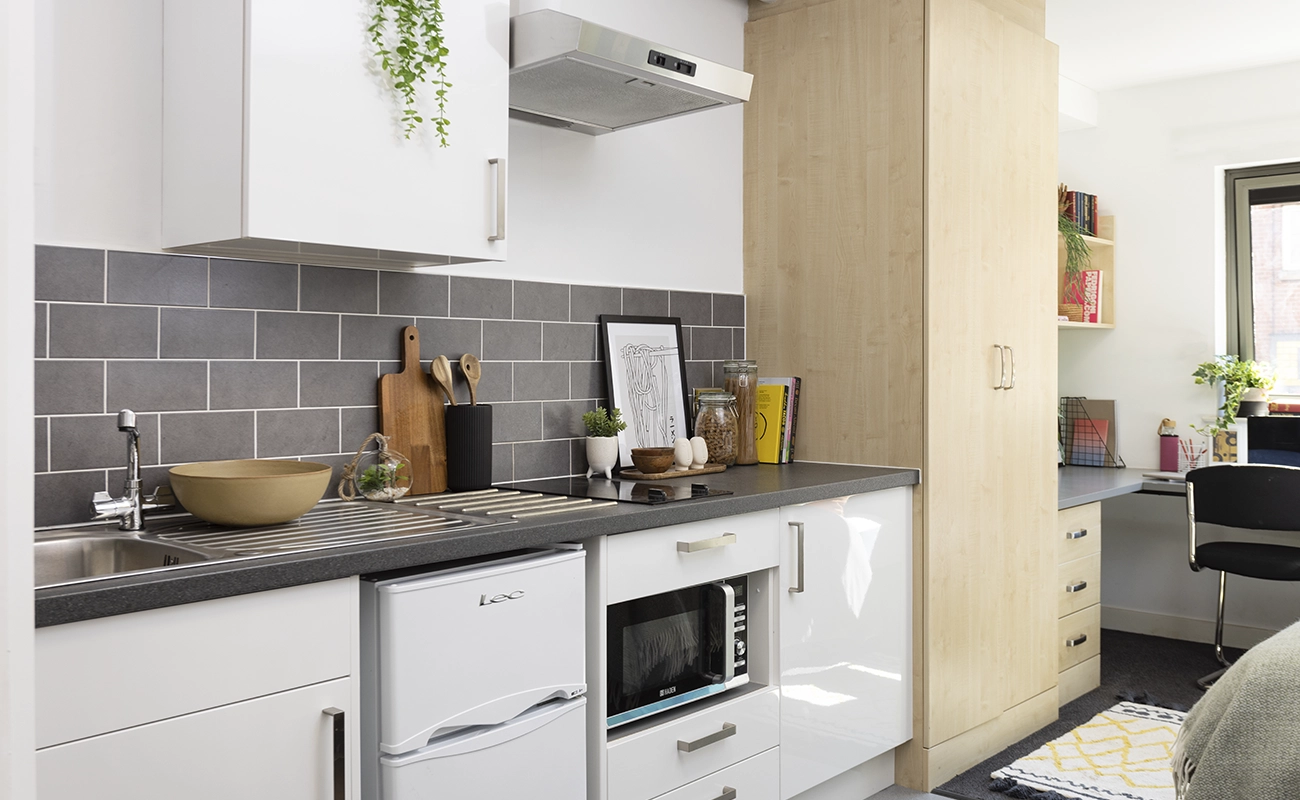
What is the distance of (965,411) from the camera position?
120 inches

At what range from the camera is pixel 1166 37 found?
13.6 feet

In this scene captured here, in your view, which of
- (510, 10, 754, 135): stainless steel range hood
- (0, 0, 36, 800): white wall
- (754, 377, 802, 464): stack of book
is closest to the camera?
(0, 0, 36, 800): white wall

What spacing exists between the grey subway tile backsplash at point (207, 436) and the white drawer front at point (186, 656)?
0.62 m

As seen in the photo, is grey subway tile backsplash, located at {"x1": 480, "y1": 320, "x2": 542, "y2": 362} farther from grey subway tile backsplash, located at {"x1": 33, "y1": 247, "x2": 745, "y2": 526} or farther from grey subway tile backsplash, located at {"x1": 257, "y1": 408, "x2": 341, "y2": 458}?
grey subway tile backsplash, located at {"x1": 257, "y1": 408, "x2": 341, "y2": 458}

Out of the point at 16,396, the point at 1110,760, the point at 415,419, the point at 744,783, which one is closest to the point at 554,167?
the point at 415,419

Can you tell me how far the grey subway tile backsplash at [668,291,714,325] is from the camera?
3.08 meters

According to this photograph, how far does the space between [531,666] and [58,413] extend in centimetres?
97

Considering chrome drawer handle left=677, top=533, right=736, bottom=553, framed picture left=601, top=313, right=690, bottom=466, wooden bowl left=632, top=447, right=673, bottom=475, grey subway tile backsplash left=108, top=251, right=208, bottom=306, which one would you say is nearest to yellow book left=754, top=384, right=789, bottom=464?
framed picture left=601, top=313, right=690, bottom=466

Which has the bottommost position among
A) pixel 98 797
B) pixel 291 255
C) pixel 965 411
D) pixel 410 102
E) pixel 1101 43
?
pixel 98 797

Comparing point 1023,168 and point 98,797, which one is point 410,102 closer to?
point 98,797

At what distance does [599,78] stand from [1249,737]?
1847 mm

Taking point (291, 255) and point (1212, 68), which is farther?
point (1212, 68)

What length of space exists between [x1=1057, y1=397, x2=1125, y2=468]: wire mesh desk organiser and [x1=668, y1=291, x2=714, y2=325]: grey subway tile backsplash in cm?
265

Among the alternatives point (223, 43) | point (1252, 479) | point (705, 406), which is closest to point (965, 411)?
point (705, 406)
